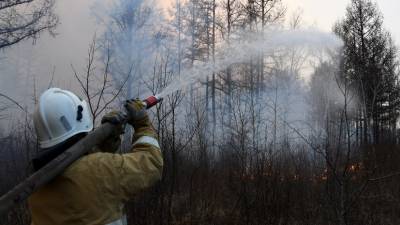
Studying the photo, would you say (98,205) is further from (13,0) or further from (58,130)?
(13,0)

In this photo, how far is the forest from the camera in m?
5.80

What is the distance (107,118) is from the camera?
2178 mm

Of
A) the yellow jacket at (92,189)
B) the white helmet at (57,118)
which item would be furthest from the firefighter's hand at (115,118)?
the yellow jacket at (92,189)

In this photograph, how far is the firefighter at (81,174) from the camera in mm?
1898

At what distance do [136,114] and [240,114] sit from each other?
18.4 feet

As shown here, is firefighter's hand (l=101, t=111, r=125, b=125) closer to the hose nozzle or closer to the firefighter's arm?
the firefighter's arm

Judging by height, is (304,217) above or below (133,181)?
below

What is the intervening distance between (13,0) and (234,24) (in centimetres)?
1175

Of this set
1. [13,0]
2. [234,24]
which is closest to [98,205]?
[13,0]

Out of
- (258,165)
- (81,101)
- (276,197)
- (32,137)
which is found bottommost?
(276,197)

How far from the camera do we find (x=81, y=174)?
75.0 inches

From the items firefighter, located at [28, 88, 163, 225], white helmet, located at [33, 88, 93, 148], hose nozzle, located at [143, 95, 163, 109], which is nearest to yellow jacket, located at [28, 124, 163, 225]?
firefighter, located at [28, 88, 163, 225]

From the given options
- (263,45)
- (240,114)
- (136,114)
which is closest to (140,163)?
(136,114)

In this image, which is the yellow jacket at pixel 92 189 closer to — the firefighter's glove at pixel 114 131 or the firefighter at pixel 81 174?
the firefighter at pixel 81 174
